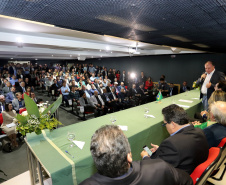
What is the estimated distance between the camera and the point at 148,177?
0.79 metres

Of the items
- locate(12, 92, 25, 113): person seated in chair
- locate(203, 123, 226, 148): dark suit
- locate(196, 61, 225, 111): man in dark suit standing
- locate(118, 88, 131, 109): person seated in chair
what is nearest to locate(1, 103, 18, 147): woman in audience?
locate(12, 92, 25, 113): person seated in chair

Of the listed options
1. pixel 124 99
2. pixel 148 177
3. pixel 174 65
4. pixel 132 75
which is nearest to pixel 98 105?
pixel 124 99

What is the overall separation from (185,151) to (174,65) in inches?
363

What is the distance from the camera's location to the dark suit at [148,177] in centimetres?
73

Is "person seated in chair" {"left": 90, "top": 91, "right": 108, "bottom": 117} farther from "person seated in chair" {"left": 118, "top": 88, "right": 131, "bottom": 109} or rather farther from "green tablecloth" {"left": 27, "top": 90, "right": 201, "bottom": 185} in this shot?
"green tablecloth" {"left": 27, "top": 90, "right": 201, "bottom": 185}

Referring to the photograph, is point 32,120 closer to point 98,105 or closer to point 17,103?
point 98,105

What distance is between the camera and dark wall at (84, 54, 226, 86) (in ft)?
26.3

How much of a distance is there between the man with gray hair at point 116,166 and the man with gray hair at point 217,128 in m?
1.15

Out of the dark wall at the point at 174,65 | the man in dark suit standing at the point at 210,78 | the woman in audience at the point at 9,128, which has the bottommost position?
the woman in audience at the point at 9,128

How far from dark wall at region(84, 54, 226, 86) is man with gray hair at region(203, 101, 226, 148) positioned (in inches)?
300

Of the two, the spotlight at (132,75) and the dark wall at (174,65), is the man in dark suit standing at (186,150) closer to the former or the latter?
the dark wall at (174,65)

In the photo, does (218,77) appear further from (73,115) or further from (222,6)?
(73,115)

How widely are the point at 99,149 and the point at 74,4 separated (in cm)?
124

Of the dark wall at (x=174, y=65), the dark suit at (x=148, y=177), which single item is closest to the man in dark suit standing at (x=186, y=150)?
the dark suit at (x=148, y=177)
